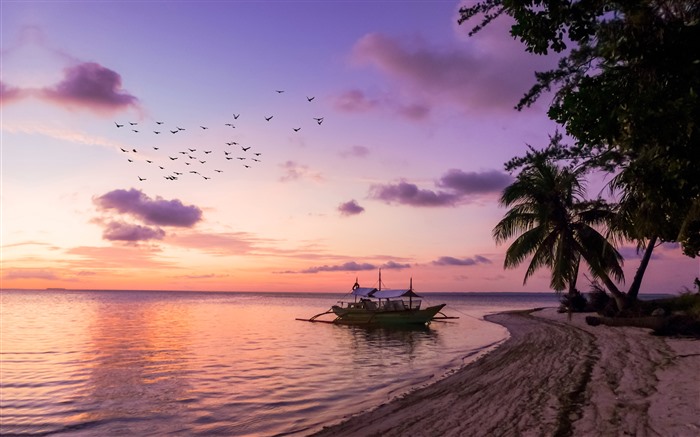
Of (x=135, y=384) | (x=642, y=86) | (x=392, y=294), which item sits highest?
(x=642, y=86)

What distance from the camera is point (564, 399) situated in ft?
36.4

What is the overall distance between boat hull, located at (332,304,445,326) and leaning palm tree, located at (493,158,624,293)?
14852 millimetres

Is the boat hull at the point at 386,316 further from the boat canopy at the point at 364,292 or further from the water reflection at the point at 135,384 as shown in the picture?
the water reflection at the point at 135,384

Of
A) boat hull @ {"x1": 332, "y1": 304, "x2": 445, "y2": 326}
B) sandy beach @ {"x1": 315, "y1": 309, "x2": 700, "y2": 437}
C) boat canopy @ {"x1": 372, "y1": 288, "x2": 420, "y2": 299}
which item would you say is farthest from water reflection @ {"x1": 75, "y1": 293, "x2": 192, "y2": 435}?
boat canopy @ {"x1": 372, "y1": 288, "x2": 420, "y2": 299}

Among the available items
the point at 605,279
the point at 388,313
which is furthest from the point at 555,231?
the point at 388,313

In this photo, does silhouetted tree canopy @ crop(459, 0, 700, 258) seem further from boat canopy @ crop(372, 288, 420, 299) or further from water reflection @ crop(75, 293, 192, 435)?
boat canopy @ crop(372, 288, 420, 299)

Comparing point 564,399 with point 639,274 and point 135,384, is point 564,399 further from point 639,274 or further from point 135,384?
point 639,274

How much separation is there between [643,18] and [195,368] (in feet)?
78.1

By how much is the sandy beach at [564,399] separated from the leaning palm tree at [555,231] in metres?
12.6

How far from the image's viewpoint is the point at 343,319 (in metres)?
51.4

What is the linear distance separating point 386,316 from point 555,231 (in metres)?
21.0

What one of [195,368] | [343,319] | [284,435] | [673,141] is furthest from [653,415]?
[343,319]

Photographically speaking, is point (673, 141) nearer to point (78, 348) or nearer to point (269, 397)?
point (269, 397)

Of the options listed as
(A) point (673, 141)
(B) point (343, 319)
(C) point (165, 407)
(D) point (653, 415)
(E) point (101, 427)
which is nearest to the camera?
(A) point (673, 141)
